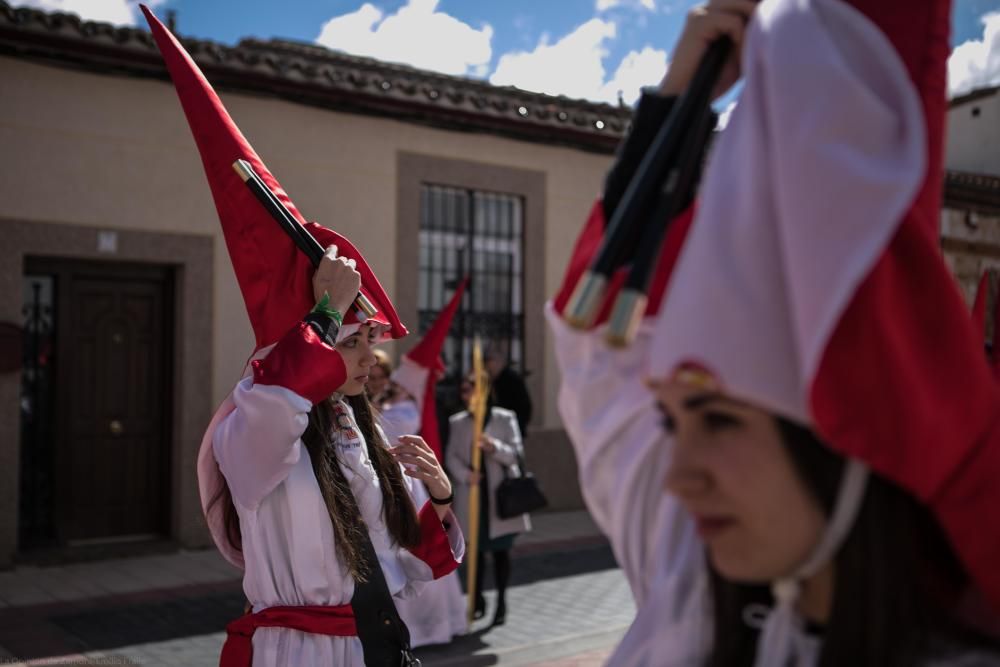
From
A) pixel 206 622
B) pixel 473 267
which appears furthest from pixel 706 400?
pixel 473 267

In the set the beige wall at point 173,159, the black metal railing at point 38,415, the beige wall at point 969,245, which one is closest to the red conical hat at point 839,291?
the beige wall at point 173,159

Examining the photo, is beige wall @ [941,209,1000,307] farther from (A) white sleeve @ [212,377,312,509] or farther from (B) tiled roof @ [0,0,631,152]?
(A) white sleeve @ [212,377,312,509]

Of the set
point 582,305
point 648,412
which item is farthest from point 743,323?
point 648,412

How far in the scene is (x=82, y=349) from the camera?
8977 mm

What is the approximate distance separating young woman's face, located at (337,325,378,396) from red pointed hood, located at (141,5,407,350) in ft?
0.18

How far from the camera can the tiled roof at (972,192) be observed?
15820 millimetres

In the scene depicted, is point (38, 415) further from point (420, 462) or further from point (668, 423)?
point (668, 423)

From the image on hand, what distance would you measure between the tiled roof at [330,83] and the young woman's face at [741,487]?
856 cm

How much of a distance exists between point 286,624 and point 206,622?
4.57 m

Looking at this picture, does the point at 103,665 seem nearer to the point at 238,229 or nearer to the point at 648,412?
the point at 238,229

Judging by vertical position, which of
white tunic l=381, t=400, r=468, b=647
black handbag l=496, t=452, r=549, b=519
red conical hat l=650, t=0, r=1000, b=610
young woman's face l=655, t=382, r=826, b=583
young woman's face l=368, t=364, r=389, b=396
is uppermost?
red conical hat l=650, t=0, r=1000, b=610

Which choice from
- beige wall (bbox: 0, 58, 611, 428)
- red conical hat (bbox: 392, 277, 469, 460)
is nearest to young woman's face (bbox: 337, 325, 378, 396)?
red conical hat (bbox: 392, 277, 469, 460)

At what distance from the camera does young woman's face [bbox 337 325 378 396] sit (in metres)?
2.83

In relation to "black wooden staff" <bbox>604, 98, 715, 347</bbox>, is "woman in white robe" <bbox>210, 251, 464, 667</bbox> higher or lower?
lower
